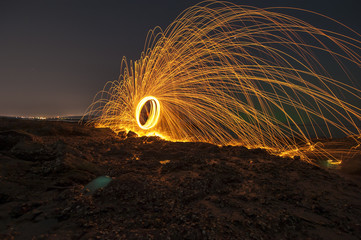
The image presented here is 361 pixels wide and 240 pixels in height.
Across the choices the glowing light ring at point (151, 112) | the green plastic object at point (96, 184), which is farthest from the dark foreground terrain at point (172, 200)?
the glowing light ring at point (151, 112)

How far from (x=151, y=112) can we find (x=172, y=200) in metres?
9.48

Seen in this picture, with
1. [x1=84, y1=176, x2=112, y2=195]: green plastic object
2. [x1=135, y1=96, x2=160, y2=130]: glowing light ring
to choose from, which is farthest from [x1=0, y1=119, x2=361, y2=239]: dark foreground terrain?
[x1=135, y1=96, x2=160, y2=130]: glowing light ring

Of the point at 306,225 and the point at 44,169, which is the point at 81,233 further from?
the point at 306,225

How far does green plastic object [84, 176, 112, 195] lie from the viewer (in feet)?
9.58

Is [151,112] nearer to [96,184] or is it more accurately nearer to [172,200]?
[96,184]

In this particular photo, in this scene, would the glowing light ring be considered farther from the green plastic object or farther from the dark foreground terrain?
the green plastic object

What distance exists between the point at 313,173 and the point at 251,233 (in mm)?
2751

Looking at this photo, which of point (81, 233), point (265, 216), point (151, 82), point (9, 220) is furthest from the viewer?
point (151, 82)

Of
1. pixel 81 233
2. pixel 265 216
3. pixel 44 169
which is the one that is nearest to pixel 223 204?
pixel 265 216

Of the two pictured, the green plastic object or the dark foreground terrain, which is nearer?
the dark foreground terrain

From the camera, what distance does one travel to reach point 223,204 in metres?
2.70

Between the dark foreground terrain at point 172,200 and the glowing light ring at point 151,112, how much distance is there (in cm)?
607

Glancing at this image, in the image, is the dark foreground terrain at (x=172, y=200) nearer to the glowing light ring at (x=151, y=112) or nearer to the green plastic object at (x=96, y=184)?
the green plastic object at (x=96, y=184)

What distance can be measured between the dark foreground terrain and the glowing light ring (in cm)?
607
